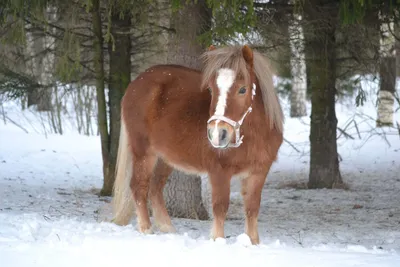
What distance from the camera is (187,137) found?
6.81m

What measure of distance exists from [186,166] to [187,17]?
7.72 ft

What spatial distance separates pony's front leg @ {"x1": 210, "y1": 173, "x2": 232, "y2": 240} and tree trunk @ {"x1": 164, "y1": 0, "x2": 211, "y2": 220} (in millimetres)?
2211

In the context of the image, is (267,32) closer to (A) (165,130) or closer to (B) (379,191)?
(A) (165,130)

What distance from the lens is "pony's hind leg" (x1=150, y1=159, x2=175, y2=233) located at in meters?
7.39

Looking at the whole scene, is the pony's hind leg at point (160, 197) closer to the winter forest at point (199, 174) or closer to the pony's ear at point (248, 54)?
the winter forest at point (199, 174)

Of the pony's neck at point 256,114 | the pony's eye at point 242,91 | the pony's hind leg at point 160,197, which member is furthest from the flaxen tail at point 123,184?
the pony's eye at point 242,91

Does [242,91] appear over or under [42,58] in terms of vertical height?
under

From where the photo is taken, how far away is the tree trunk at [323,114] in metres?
11.5

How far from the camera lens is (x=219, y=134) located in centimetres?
574

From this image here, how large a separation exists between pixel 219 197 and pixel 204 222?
6.41ft

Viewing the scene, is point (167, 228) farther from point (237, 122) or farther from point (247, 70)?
point (247, 70)

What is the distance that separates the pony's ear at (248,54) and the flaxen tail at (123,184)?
1.90 m

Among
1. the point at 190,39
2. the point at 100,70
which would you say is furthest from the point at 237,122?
the point at 100,70

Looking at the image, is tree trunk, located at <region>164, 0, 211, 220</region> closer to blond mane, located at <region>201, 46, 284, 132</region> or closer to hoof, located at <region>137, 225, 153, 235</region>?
hoof, located at <region>137, 225, 153, 235</region>
